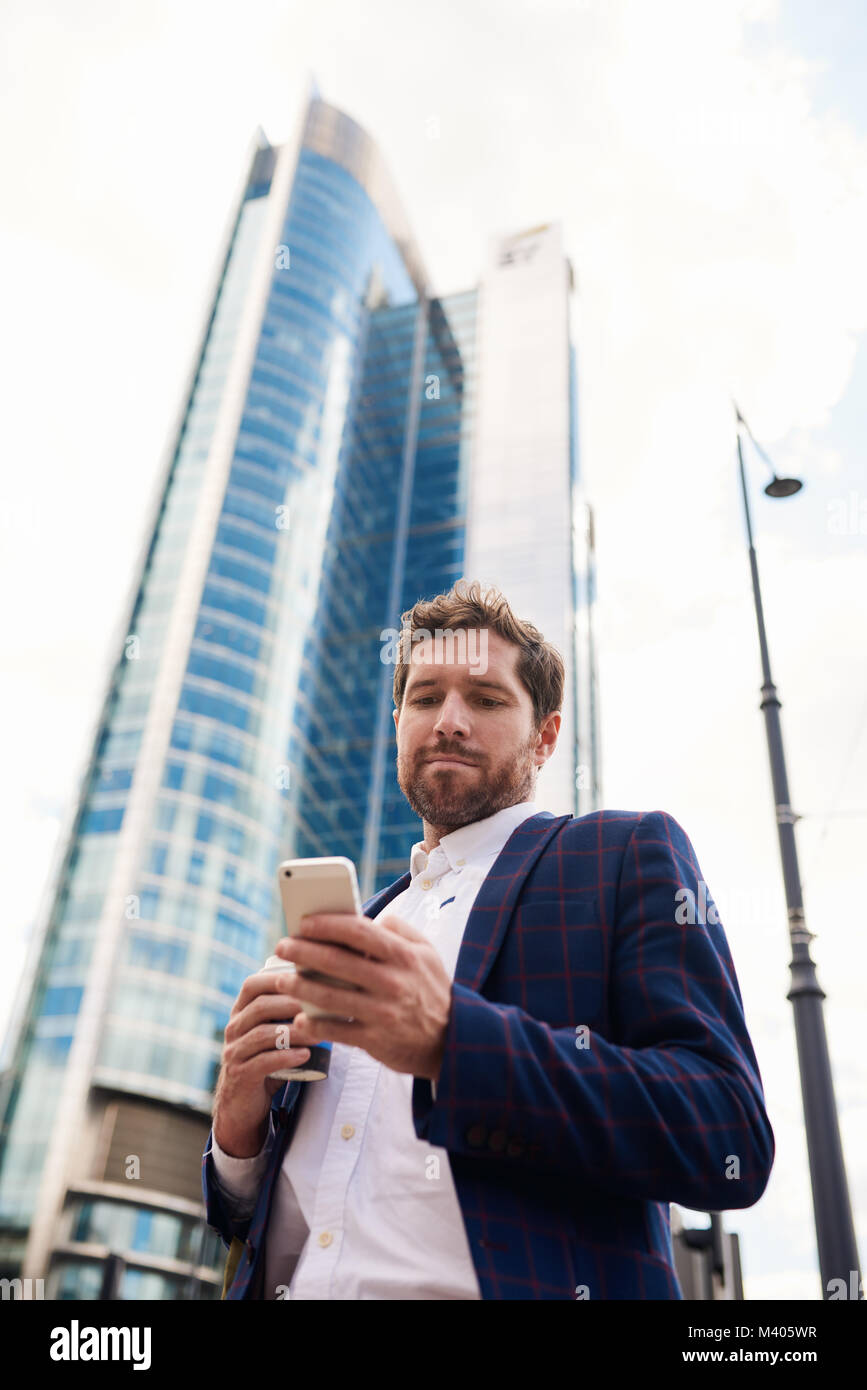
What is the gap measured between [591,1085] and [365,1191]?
A: 53 centimetres

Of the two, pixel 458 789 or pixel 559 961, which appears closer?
pixel 559 961

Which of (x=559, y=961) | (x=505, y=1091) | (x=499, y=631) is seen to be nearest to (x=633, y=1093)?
(x=505, y=1091)

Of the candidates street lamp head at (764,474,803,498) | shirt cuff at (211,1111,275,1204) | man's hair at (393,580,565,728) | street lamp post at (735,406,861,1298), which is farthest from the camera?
street lamp head at (764,474,803,498)

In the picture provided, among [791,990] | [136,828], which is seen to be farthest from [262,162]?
[791,990]

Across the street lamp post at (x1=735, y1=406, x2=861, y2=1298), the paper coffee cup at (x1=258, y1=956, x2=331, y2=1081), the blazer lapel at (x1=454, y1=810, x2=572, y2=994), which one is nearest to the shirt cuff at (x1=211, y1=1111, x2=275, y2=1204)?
the paper coffee cup at (x1=258, y1=956, x2=331, y2=1081)

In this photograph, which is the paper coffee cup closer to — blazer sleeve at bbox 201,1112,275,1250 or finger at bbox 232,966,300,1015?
finger at bbox 232,966,300,1015

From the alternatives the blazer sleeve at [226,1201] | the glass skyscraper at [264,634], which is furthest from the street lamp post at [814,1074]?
the glass skyscraper at [264,634]

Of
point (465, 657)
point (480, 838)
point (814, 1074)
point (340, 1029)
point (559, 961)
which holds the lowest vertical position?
point (340, 1029)

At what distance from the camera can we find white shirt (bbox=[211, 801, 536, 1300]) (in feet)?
5.72

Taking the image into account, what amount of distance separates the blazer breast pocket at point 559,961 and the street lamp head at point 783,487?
8.69m

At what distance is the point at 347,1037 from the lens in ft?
5.14

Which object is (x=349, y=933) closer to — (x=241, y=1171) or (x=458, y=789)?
(x=241, y=1171)

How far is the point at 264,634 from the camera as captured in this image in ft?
187
